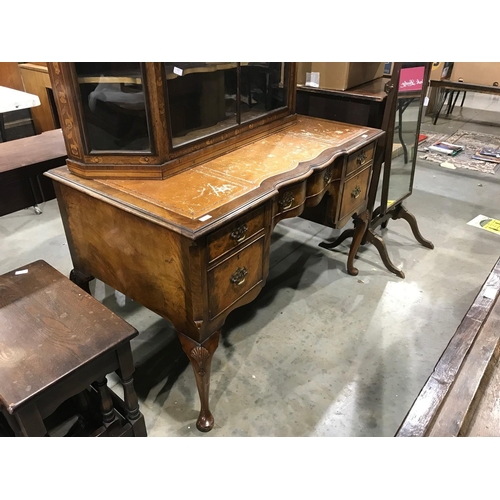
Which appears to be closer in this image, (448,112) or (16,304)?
(16,304)

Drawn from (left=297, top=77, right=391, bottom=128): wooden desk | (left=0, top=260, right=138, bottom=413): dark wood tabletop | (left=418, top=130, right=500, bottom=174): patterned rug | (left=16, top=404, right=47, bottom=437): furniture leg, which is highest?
(left=297, top=77, right=391, bottom=128): wooden desk

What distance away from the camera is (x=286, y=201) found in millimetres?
1716

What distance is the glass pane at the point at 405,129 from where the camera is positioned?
2.29m

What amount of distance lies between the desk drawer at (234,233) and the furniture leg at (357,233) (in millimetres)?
→ 1056

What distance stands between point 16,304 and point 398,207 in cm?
228

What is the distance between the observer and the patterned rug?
14.1 ft

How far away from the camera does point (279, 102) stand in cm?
216

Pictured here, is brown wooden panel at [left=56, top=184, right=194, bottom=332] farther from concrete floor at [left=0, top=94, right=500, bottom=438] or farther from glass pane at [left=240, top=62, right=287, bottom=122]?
glass pane at [left=240, top=62, right=287, bottom=122]

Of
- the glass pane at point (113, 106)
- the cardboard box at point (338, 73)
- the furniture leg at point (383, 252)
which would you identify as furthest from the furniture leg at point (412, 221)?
the glass pane at point (113, 106)

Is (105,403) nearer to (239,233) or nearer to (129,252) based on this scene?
(129,252)

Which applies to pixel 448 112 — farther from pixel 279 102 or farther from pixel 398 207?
pixel 279 102

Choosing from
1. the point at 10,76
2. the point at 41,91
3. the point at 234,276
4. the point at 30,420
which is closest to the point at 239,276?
the point at 234,276

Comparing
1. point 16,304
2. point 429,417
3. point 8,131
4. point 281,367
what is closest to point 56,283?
point 16,304

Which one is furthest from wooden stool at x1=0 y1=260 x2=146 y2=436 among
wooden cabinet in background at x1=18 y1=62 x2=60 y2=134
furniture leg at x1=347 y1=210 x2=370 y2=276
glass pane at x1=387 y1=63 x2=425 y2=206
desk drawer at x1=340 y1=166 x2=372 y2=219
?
wooden cabinet in background at x1=18 y1=62 x2=60 y2=134
